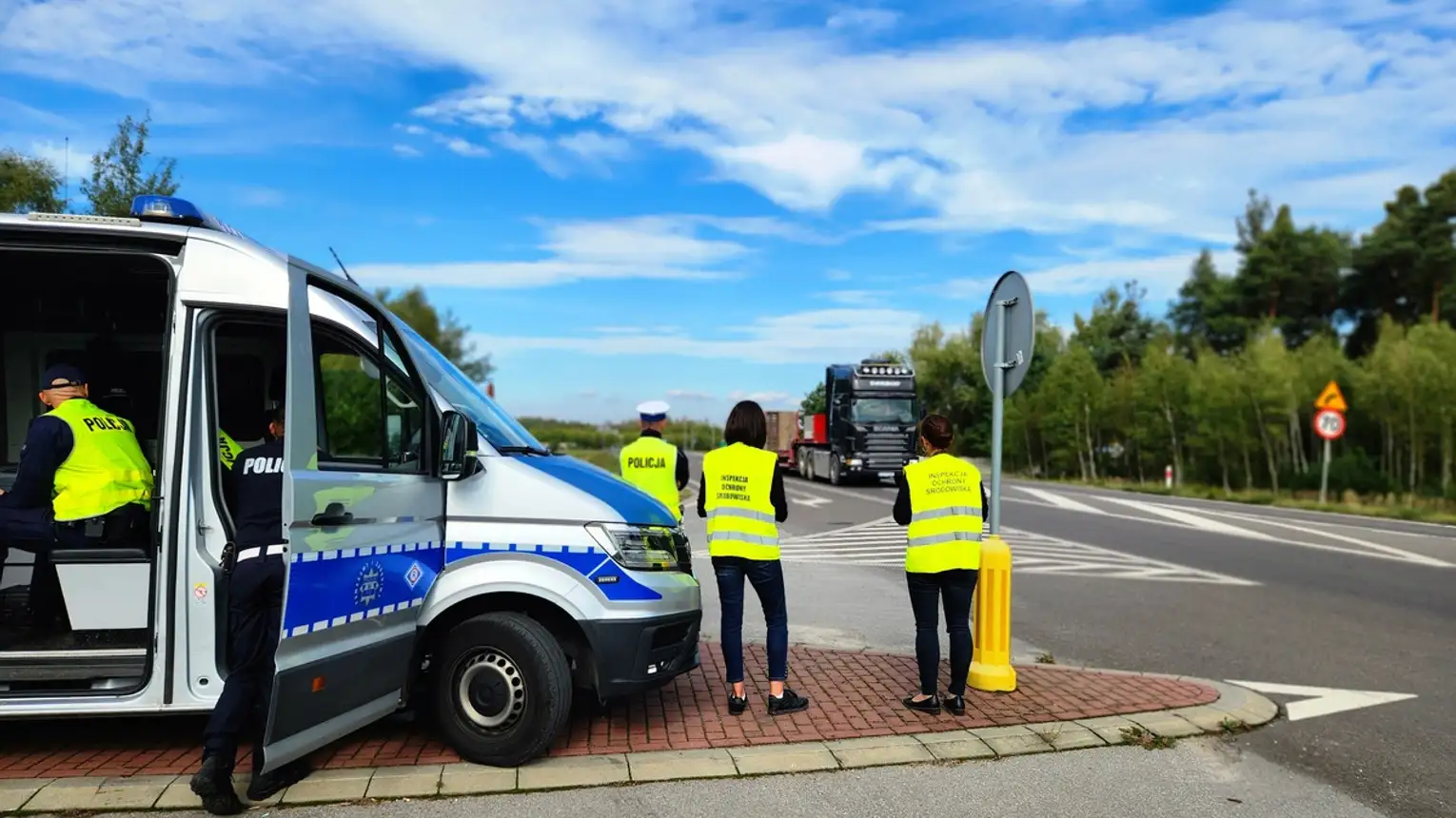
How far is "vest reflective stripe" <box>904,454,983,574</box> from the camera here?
5.60 meters

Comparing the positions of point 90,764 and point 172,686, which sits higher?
point 172,686

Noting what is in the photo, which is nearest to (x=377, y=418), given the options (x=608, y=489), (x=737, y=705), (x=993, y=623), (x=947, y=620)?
(x=608, y=489)

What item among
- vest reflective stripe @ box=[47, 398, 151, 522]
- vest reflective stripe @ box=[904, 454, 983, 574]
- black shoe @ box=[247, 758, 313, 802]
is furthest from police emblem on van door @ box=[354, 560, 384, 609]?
vest reflective stripe @ box=[904, 454, 983, 574]

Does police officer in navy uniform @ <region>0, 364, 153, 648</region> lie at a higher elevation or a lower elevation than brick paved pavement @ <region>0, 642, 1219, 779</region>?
higher

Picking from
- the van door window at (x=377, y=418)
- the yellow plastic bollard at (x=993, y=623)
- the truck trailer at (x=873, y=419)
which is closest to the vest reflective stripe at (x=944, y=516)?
the yellow plastic bollard at (x=993, y=623)

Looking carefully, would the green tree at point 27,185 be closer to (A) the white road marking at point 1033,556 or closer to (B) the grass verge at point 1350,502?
(A) the white road marking at point 1033,556

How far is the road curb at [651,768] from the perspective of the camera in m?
4.29

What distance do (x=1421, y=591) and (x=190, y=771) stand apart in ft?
40.7

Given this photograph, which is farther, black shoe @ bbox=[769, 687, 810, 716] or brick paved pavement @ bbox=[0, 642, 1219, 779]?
black shoe @ bbox=[769, 687, 810, 716]

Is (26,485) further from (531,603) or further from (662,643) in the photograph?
(662,643)

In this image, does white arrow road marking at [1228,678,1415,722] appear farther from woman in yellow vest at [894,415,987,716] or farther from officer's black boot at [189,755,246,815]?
officer's black boot at [189,755,246,815]

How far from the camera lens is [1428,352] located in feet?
83.5

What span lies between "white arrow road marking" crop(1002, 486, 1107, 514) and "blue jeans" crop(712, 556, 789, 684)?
690 inches

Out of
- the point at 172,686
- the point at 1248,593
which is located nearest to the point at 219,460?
the point at 172,686
